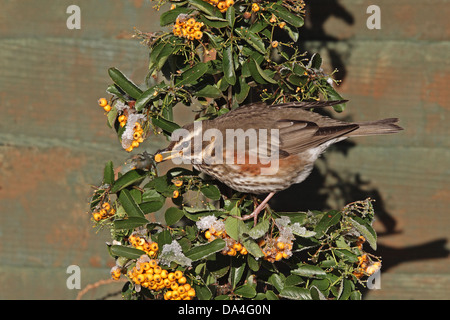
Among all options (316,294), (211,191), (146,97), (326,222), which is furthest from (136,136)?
(316,294)

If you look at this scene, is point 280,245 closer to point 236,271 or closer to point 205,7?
point 236,271

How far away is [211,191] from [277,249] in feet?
1.24

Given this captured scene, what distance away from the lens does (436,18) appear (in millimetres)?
3377

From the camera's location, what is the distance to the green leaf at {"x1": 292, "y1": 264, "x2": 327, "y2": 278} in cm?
260

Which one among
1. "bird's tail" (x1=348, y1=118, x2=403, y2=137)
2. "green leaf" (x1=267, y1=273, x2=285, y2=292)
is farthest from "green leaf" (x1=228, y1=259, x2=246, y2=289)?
"bird's tail" (x1=348, y1=118, x2=403, y2=137)

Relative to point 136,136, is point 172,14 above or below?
above

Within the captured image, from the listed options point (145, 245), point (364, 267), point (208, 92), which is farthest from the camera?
point (364, 267)

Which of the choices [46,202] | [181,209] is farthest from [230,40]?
[46,202]

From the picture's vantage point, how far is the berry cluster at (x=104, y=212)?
8.50 ft

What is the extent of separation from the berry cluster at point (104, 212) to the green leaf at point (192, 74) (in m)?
0.60

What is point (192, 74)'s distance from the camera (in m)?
2.50

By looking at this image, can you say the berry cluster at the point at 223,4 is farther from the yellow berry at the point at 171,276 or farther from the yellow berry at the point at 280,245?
the yellow berry at the point at 171,276

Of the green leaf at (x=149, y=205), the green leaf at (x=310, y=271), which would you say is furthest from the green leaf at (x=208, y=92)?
the green leaf at (x=310, y=271)

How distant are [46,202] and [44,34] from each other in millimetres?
983
